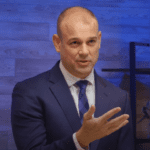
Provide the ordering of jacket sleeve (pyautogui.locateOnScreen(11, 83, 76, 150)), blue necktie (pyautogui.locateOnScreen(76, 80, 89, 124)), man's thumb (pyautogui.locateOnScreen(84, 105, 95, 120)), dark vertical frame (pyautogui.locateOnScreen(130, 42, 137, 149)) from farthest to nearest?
dark vertical frame (pyautogui.locateOnScreen(130, 42, 137, 149)) < blue necktie (pyautogui.locateOnScreen(76, 80, 89, 124)) < jacket sleeve (pyautogui.locateOnScreen(11, 83, 76, 150)) < man's thumb (pyautogui.locateOnScreen(84, 105, 95, 120))

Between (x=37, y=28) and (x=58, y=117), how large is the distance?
1.02m

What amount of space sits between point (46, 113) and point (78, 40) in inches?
15.8

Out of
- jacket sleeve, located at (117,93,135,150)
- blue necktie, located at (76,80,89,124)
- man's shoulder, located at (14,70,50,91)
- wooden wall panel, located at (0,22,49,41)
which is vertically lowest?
jacket sleeve, located at (117,93,135,150)

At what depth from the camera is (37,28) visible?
179 centimetres

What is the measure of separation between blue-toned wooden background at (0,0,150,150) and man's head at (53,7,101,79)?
2.45 ft

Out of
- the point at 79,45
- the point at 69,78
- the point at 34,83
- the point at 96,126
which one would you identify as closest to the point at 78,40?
the point at 79,45

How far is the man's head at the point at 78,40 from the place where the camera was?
3.31 feet

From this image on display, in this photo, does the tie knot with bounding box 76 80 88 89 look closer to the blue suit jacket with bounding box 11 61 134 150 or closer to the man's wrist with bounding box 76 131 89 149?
the blue suit jacket with bounding box 11 61 134 150

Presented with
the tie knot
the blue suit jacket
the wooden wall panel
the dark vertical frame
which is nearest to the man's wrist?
the blue suit jacket

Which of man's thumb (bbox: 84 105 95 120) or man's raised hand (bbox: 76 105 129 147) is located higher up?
man's thumb (bbox: 84 105 95 120)

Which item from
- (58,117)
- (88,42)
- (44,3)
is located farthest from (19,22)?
(58,117)

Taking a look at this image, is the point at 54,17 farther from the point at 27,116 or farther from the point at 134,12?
the point at 27,116

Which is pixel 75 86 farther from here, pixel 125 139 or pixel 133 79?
pixel 133 79

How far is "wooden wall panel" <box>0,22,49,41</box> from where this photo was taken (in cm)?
177
